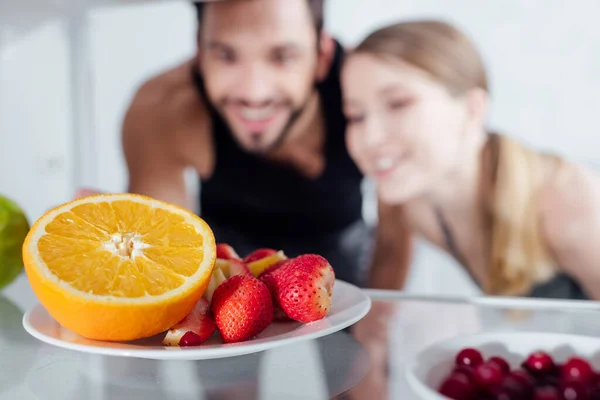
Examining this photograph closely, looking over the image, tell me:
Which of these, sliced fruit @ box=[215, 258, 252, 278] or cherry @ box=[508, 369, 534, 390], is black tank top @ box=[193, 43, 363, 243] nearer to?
sliced fruit @ box=[215, 258, 252, 278]

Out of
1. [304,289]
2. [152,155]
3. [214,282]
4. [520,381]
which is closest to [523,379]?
[520,381]

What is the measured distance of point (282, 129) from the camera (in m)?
1.17

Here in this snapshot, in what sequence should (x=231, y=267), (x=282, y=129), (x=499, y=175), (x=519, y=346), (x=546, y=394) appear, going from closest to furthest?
(x=546, y=394), (x=519, y=346), (x=231, y=267), (x=499, y=175), (x=282, y=129)

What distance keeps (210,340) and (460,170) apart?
0.62 meters

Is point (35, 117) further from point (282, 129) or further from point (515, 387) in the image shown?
point (515, 387)

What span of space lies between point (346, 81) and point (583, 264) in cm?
54

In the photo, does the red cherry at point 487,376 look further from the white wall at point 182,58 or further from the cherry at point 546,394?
the white wall at point 182,58

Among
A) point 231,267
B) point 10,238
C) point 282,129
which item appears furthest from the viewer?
point 282,129

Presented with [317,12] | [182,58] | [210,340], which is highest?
[317,12]

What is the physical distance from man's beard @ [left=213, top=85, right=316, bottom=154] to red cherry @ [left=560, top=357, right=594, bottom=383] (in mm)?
739

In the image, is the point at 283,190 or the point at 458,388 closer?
the point at 458,388

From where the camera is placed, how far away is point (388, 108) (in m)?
1.09

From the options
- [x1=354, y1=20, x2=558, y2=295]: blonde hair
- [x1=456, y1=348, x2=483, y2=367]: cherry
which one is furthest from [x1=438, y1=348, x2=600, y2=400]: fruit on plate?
[x1=354, y1=20, x2=558, y2=295]: blonde hair

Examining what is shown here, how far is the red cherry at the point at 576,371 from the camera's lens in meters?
0.51
